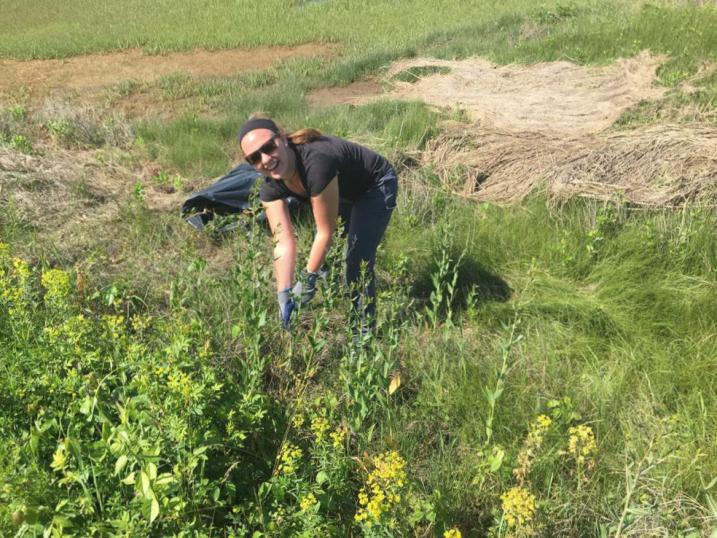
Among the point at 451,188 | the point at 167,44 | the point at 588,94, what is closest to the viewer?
the point at 451,188

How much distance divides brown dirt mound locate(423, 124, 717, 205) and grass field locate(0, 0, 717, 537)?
0.19m

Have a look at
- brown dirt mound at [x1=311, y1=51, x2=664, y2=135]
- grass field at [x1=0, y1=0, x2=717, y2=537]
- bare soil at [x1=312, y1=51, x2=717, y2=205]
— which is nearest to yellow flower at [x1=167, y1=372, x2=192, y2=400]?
grass field at [x1=0, y1=0, x2=717, y2=537]

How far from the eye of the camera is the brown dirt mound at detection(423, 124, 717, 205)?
3867 mm

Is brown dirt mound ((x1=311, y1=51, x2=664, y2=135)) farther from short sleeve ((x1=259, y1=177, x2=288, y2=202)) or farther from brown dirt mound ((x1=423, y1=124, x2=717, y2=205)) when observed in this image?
short sleeve ((x1=259, y1=177, x2=288, y2=202))

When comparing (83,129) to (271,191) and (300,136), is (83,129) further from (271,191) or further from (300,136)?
(300,136)

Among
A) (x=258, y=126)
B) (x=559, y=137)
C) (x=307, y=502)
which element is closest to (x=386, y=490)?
(x=307, y=502)

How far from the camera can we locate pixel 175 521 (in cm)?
156

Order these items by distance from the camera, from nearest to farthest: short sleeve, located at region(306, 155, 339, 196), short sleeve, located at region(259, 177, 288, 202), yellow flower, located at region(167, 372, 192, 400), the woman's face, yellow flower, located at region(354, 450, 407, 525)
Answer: yellow flower, located at region(354, 450, 407, 525) → yellow flower, located at region(167, 372, 192, 400) → the woman's face → short sleeve, located at region(306, 155, 339, 196) → short sleeve, located at region(259, 177, 288, 202)

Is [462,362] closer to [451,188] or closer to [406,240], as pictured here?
[406,240]

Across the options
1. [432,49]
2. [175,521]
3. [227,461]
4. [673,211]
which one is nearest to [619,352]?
[673,211]

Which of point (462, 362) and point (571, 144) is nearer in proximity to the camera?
point (462, 362)

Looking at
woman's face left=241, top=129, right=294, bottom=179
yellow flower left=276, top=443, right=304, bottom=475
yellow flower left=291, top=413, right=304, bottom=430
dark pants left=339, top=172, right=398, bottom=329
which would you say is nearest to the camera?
yellow flower left=276, top=443, right=304, bottom=475

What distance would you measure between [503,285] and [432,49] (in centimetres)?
703

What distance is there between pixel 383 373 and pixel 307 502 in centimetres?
69
